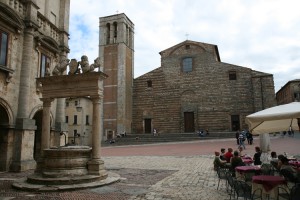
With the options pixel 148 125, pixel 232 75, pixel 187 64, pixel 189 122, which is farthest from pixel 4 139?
pixel 232 75

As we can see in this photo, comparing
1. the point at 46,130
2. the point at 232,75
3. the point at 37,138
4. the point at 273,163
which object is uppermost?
the point at 232,75

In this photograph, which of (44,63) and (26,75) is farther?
(44,63)

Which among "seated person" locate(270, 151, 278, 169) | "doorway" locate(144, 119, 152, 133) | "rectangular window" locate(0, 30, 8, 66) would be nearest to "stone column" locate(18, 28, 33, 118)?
"rectangular window" locate(0, 30, 8, 66)

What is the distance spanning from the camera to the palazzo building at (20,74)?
36.5 ft

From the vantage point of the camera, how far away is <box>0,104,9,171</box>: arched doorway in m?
11.2

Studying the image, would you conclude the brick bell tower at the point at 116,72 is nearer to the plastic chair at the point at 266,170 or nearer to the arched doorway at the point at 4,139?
the arched doorway at the point at 4,139

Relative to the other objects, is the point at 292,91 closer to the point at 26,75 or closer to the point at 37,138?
the point at 37,138

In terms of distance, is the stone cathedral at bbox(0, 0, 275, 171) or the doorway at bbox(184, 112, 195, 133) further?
the doorway at bbox(184, 112, 195, 133)

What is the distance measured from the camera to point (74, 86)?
31.8ft

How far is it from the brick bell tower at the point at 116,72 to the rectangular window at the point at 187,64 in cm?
785

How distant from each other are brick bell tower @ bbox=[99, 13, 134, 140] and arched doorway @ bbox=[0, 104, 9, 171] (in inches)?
1003

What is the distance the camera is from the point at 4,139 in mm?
11227

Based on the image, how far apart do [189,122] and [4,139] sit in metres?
28.4

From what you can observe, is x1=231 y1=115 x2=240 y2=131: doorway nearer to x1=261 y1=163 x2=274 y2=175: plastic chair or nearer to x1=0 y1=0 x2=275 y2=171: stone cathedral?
x1=0 y1=0 x2=275 y2=171: stone cathedral
